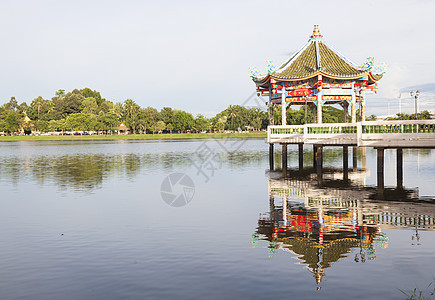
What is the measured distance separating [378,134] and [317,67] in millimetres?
12852

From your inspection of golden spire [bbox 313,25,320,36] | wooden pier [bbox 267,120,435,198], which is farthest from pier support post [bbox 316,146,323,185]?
golden spire [bbox 313,25,320,36]

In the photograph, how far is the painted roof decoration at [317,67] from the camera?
32.5 meters

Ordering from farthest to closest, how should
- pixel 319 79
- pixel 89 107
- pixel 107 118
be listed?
pixel 89 107
pixel 107 118
pixel 319 79

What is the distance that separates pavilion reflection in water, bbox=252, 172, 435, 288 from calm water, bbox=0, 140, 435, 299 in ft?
0.16

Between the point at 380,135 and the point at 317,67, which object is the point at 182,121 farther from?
the point at 380,135

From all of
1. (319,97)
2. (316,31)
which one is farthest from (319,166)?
(316,31)

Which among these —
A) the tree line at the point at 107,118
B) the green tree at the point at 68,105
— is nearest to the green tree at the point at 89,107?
the tree line at the point at 107,118

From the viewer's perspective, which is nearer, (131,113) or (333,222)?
(333,222)

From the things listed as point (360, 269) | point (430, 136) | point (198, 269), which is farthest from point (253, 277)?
point (430, 136)

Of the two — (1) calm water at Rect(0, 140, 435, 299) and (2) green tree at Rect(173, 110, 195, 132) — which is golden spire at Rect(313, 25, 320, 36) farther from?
(2) green tree at Rect(173, 110, 195, 132)

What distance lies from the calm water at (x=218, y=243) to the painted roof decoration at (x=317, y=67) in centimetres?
1010

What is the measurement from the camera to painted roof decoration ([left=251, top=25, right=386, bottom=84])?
107 feet

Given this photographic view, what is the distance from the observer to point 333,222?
52.4 ft

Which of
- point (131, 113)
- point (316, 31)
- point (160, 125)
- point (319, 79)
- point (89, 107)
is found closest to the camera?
point (319, 79)
